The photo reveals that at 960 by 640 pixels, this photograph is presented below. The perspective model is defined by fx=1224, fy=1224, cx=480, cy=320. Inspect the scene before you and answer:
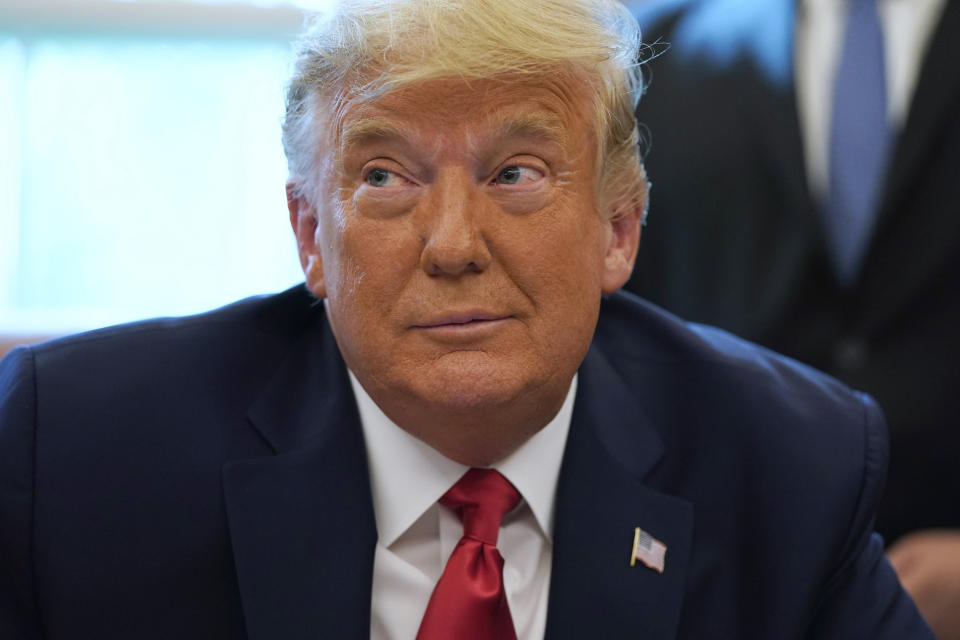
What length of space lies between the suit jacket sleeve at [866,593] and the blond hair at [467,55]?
53 cm

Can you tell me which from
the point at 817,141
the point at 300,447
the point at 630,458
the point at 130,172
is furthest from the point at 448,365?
the point at 130,172

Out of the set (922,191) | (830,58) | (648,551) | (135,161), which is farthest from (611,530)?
(135,161)

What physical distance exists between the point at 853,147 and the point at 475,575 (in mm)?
1324

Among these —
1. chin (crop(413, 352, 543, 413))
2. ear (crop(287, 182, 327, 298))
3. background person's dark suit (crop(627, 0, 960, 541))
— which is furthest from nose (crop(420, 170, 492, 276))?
background person's dark suit (crop(627, 0, 960, 541))

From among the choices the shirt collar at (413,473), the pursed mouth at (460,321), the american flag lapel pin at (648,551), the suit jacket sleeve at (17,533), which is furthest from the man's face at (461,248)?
the suit jacket sleeve at (17,533)

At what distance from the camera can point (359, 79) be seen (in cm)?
144

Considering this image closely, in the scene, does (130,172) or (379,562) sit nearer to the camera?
(379,562)

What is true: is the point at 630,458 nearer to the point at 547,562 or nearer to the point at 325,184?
the point at 547,562

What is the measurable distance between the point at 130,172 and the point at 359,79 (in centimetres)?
169

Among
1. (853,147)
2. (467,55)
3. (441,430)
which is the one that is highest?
(467,55)

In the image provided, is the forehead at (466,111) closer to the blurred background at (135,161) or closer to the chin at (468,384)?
the chin at (468,384)

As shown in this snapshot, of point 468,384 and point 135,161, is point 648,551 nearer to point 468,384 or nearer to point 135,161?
point 468,384

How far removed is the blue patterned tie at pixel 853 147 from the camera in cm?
239

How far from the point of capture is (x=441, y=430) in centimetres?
148
